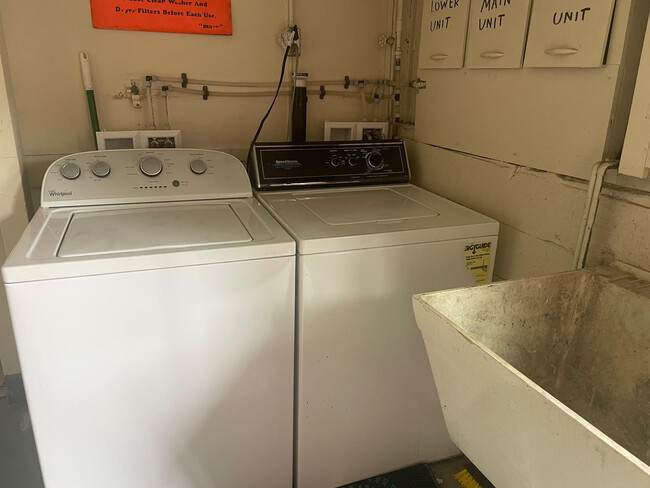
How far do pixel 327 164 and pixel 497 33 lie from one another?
72 cm

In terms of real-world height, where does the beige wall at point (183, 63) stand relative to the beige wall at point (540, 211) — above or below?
above

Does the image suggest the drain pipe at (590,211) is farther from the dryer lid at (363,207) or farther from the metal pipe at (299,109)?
the metal pipe at (299,109)

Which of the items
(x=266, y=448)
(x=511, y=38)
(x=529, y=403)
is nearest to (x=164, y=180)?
(x=266, y=448)

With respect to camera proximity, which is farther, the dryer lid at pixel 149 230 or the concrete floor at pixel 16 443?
the concrete floor at pixel 16 443

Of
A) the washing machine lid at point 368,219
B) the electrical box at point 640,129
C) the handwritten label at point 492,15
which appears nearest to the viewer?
the electrical box at point 640,129

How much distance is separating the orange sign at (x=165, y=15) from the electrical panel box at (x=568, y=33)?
3.71 feet

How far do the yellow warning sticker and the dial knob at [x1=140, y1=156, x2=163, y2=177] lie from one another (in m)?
1.03

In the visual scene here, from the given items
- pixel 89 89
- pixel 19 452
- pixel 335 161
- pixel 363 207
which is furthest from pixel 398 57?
pixel 19 452

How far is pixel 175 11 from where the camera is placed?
178 cm

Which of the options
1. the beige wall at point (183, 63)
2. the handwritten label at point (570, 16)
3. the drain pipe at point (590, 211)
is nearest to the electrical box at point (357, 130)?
the beige wall at point (183, 63)

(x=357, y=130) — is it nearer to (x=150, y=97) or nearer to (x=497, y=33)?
(x=497, y=33)

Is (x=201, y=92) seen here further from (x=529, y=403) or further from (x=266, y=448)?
(x=529, y=403)

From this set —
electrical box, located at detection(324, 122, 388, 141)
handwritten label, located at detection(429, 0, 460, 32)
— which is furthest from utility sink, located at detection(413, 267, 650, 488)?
electrical box, located at detection(324, 122, 388, 141)

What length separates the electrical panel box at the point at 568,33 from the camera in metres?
1.12
